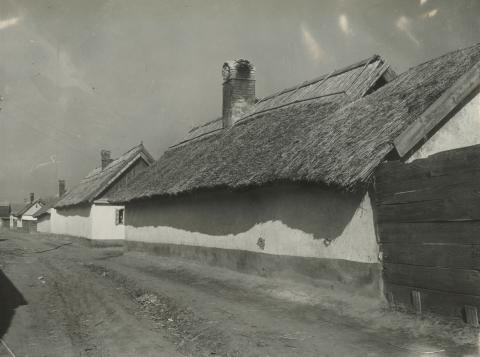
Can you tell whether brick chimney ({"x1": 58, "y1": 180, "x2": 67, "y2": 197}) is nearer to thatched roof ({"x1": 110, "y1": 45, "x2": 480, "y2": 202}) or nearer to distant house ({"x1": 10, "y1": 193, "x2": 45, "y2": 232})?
distant house ({"x1": 10, "y1": 193, "x2": 45, "y2": 232})

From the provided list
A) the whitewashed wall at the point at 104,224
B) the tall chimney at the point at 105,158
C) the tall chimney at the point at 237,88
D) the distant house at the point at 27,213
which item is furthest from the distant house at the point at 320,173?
the distant house at the point at 27,213

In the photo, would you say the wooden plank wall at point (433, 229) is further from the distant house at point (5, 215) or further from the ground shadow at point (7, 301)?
the distant house at point (5, 215)

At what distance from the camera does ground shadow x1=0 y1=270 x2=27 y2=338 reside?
7.10 metres

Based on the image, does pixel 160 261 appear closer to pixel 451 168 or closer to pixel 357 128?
pixel 357 128

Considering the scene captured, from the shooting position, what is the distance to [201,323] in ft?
23.2

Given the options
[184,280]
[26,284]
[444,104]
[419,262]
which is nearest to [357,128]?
[444,104]

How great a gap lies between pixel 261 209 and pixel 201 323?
4.36m

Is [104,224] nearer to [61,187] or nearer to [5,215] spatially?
[61,187]

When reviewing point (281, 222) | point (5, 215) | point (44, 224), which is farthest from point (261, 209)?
point (5, 215)

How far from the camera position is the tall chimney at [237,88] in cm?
1906

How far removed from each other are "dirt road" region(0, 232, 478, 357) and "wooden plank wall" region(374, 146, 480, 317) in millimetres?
462

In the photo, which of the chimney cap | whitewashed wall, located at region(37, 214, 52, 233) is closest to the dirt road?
the chimney cap

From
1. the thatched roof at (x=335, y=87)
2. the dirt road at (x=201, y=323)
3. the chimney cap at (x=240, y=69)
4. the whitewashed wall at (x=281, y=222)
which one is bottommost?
the dirt road at (x=201, y=323)

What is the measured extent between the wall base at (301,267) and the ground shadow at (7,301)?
5.14m
